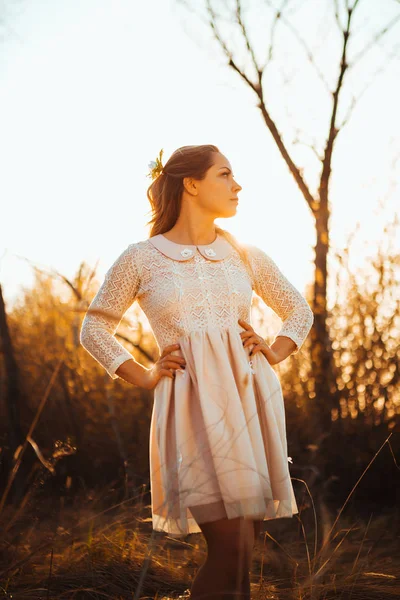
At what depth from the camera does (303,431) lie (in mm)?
5688

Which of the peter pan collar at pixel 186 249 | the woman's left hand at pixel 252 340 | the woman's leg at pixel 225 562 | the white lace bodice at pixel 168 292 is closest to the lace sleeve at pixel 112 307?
the white lace bodice at pixel 168 292

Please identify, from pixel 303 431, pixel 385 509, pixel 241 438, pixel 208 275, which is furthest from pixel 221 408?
pixel 303 431

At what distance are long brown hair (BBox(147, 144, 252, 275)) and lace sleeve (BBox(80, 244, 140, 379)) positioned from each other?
0.27 m

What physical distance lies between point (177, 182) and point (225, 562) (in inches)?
56.0

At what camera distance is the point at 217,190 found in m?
2.65

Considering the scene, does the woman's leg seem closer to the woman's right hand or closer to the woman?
the woman

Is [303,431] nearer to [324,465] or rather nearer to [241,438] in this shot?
[324,465]

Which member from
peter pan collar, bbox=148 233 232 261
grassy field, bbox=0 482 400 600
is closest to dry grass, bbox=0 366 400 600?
grassy field, bbox=0 482 400 600

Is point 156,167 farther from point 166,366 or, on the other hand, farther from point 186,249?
point 166,366

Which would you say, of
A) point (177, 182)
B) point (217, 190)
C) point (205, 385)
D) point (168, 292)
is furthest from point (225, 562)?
point (177, 182)

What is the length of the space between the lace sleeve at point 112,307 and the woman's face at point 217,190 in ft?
1.12

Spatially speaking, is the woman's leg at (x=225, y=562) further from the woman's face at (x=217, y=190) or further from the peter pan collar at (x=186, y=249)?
A: the woman's face at (x=217, y=190)

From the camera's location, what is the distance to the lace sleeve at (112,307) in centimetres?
255

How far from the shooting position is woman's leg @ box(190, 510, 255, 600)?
7.03 ft
